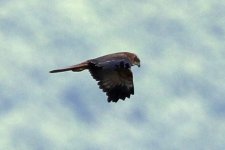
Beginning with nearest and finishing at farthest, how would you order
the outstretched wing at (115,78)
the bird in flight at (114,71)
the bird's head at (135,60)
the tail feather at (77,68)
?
the tail feather at (77,68), the bird in flight at (114,71), the outstretched wing at (115,78), the bird's head at (135,60)

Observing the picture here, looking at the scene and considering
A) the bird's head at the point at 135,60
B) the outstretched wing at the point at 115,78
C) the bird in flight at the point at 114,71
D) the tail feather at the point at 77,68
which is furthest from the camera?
the bird's head at the point at 135,60

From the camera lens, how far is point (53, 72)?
85.7ft

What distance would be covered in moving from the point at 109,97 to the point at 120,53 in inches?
102

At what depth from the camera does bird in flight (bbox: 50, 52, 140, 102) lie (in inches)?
1126

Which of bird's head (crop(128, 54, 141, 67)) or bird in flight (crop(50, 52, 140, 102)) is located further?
bird's head (crop(128, 54, 141, 67))

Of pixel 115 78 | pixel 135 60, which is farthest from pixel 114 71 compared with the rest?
pixel 135 60

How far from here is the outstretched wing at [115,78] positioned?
94.8 ft

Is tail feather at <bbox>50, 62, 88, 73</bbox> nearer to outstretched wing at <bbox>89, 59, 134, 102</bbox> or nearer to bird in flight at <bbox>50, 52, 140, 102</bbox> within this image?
bird in flight at <bbox>50, 52, 140, 102</bbox>


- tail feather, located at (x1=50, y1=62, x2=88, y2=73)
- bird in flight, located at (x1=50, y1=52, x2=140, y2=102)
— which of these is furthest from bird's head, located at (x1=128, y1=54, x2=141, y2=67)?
tail feather, located at (x1=50, y1=62, x2=88, y2=73)

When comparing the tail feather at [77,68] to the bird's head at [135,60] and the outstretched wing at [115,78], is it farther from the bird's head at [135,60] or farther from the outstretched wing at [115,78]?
the bird's head at [135,60]

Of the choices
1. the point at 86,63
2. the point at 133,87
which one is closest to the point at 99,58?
the point at 86,63

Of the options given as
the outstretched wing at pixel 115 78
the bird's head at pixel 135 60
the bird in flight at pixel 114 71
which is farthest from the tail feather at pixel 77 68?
the bird's head at pixel 135 60

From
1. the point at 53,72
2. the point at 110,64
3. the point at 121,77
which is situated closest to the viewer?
the point at 53,72

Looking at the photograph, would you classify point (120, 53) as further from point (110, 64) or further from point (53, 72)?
point (53, 72)
